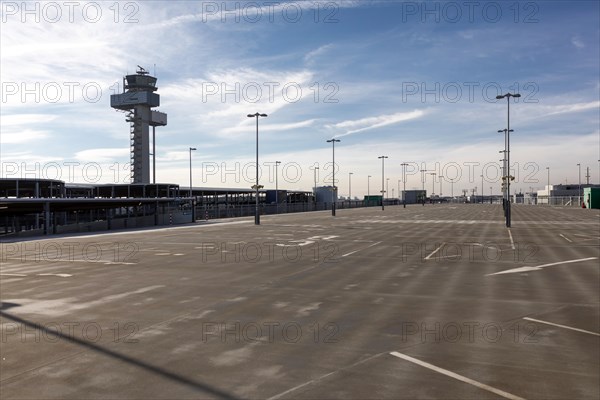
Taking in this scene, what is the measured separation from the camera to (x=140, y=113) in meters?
96.2

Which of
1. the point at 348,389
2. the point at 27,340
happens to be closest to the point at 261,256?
the point at 27,340

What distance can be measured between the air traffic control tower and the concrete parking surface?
76892mm

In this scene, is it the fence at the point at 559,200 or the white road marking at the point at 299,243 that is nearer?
the white road marking at the point at 299,243

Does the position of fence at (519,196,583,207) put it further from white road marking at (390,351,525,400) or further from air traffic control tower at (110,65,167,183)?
white road marking at (390,351,525,400)

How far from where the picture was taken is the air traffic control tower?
9162cm

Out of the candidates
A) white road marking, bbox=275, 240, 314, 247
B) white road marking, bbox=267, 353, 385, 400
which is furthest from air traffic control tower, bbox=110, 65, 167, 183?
white road marking, bbox=267, 353, 385, 400

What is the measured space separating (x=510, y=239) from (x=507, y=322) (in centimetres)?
2052

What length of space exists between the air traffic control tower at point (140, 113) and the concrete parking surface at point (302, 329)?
76892 millimetres

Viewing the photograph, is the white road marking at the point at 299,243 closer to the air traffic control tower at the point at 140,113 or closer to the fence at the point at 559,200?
the air traffic control tower at the point at 140,113

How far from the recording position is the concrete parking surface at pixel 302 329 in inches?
251

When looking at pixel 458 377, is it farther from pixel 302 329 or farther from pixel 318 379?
pixel 302 329

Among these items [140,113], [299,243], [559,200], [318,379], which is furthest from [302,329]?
[559,200]

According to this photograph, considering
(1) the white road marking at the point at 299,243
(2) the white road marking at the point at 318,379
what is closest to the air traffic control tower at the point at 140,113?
(1) the white road marking at the point at 299,243

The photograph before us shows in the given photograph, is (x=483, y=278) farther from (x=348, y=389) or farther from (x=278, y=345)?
(x=348, y=389)
